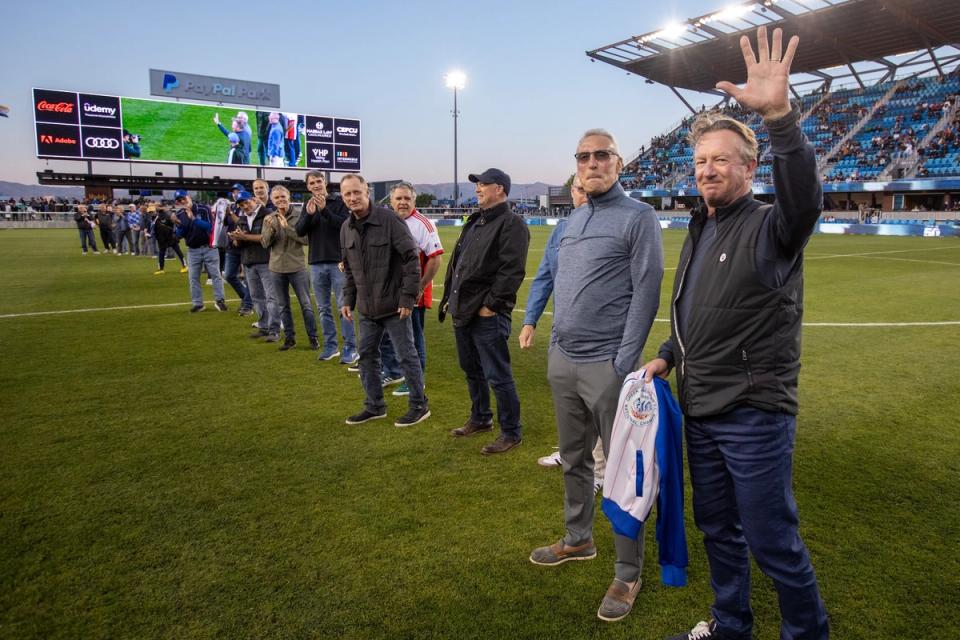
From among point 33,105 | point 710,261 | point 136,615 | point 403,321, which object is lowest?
point 136,615

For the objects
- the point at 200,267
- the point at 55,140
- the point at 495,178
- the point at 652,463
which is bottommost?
the point at 652,463

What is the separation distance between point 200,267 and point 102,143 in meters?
42.2

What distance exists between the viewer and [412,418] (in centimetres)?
512

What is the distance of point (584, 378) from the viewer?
9.48 ft

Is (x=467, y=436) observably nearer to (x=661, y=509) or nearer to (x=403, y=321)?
(x=403, y=321)

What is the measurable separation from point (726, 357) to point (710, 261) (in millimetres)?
359

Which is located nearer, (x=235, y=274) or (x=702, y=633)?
(x=702, y=633)

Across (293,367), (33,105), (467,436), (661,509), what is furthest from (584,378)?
(33,105)

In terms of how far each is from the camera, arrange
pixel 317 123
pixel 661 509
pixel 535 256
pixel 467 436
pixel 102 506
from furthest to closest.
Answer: pixel 317 123, pixel 535 256, pixel 467 436, pixel 102 506, pixel 661 509

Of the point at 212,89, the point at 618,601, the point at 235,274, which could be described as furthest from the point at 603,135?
the point at 212,89

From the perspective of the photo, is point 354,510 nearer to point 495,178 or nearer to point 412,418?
point 412,418

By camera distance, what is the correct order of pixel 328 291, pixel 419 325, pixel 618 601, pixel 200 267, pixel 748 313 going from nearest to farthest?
pixel 748 313 < pixel 618 601 < pixel 419 325 < pixel 328 291 < pixel 200 267

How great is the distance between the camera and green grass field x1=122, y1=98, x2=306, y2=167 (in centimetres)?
4572

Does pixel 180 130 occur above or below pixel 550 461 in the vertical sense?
above
